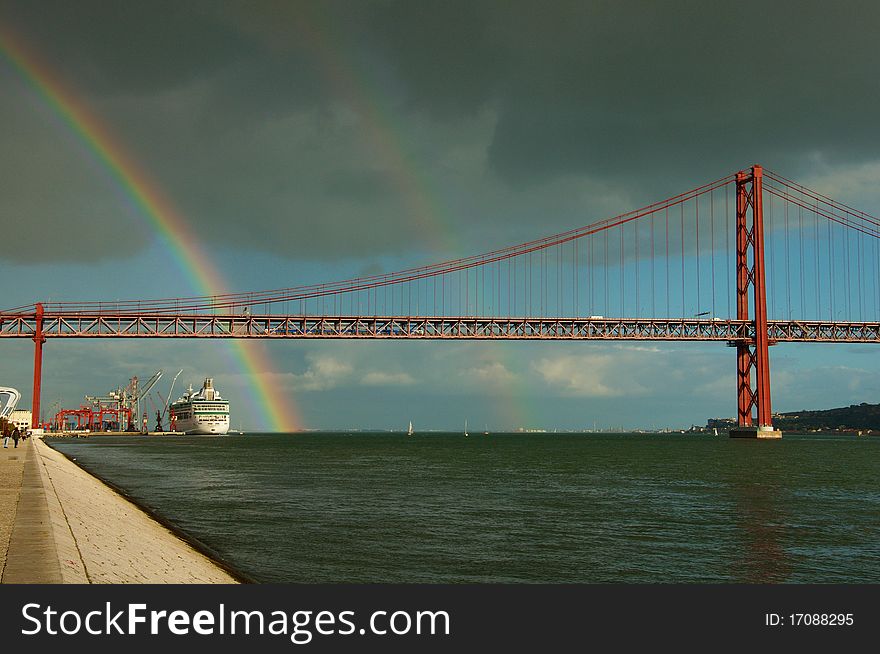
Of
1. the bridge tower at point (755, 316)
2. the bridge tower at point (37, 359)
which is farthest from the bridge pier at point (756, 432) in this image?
the bridge tower at point (37, 359)

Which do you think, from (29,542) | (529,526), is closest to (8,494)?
(29,542)

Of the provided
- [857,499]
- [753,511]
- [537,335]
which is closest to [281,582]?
[753,511]

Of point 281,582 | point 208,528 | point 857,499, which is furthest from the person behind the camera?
point 857,499

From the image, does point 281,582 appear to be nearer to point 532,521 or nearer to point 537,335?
point 532,521

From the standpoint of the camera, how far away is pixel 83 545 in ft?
49.9

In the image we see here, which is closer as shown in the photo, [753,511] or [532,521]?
[532,521]

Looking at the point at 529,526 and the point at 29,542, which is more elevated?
the point at 29,542

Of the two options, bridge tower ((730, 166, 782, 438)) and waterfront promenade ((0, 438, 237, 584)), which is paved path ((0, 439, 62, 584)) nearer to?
waterfront promenade ((0, 438, 237, 584))

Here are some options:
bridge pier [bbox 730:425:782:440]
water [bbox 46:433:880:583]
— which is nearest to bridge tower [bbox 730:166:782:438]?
bridge pier [bbox 730:425:782:440]

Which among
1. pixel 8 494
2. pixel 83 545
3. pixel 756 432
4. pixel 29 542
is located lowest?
pixel 756 432

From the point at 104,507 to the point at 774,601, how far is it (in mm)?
18859

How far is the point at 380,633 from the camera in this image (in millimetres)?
9711

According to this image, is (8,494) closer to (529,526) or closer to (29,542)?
(29,542)

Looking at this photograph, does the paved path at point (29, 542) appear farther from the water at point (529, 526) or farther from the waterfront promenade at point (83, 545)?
the water at point (529, 526)
